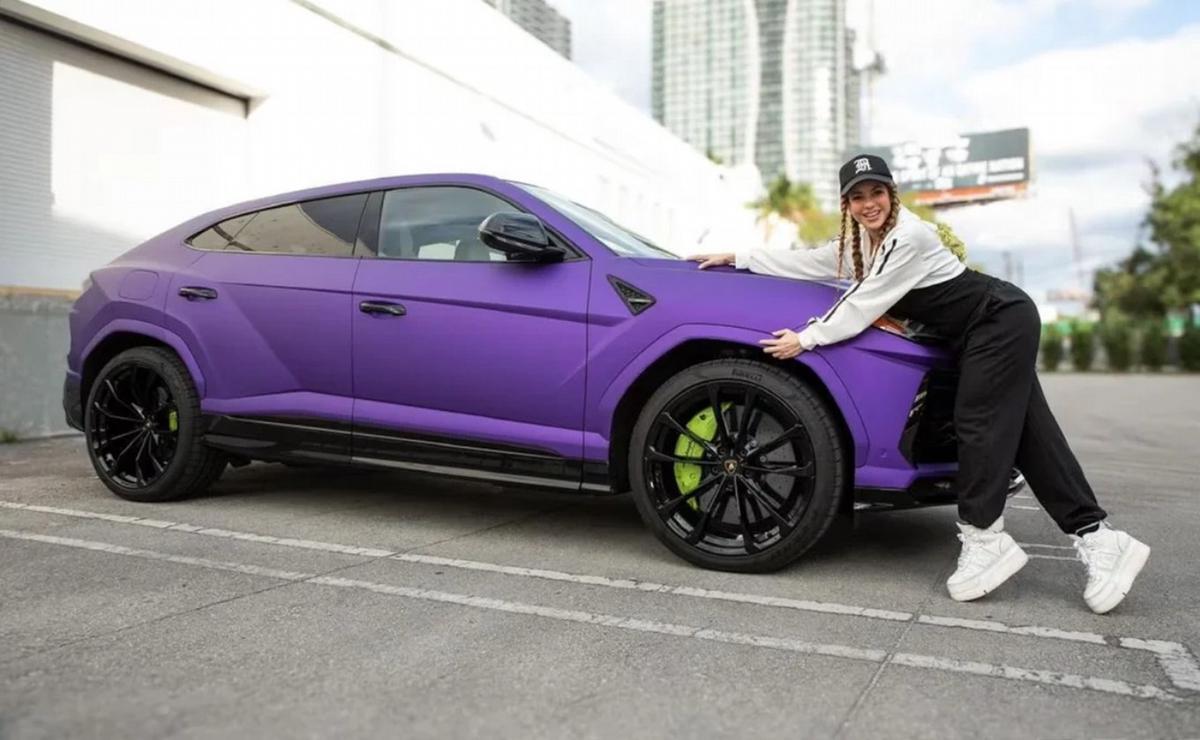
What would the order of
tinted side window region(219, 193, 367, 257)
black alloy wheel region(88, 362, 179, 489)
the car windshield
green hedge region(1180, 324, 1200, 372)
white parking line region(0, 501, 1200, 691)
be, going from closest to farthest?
white parking line region(0, 501, 1200, 691) < the car windshield < tinted side window region(219, 193, 367, 257) < black alloy wheel region(88, 362, 179, 489) < green hedge region(1180, 324, 1200, 372)

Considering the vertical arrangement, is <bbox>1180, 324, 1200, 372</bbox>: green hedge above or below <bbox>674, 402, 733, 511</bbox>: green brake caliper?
above

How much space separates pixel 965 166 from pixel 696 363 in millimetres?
52455

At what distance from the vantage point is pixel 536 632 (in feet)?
9.57

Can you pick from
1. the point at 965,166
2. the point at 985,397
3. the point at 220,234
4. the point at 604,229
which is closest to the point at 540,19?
the point at 220,234

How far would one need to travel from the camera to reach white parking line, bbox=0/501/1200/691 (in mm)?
2773

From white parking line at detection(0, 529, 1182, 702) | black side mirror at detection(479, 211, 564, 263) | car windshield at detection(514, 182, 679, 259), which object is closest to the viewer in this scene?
white parking line at detection(0, 529, 1182, 702)

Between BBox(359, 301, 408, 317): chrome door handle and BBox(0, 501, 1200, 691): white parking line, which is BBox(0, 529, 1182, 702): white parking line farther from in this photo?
BBox(359, 301, 408, 317): chrome door handle

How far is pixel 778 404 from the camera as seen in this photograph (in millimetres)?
3475

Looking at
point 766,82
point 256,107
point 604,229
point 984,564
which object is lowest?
point 984,564

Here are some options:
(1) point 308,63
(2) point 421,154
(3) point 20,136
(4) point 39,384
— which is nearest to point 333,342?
(4) point 39,384

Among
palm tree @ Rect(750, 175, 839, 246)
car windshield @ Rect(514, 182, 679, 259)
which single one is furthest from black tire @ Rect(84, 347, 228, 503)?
palm tree @ Rect(750, 175, 839, 246)

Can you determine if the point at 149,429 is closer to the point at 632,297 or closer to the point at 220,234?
the point at 220,234

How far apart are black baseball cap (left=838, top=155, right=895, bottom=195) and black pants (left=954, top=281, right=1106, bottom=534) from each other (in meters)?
0.60

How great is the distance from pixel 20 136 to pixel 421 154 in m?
7.30
